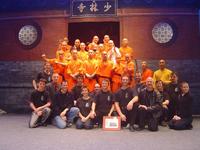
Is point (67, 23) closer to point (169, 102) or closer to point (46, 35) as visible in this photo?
point (46, 35)

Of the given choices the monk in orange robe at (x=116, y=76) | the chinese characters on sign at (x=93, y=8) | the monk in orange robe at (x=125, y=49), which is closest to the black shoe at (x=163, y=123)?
the monk in orange robe at (x=116, y=76)

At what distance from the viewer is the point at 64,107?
24.4 feet

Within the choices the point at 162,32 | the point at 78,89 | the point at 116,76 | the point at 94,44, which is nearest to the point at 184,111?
the point at 116,76

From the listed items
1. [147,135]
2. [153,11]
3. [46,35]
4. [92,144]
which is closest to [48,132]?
[92,144]

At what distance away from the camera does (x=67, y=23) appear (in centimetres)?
1032

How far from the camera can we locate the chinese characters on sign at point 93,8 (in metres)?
10.0

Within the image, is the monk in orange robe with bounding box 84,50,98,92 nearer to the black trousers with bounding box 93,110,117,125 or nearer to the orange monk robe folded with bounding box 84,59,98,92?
the orange monk robe folded with bounding box 84,59,98,92

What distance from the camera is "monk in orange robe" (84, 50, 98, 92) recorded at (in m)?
8.64

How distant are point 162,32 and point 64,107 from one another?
424cm

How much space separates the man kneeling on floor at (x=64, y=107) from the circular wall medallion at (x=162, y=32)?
3841 mm

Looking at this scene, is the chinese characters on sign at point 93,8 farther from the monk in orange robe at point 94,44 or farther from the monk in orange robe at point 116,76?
the monk in orange robe at point 116,76

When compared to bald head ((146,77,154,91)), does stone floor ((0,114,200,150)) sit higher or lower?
lower

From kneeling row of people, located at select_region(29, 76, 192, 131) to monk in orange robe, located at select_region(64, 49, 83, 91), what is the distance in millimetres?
1322

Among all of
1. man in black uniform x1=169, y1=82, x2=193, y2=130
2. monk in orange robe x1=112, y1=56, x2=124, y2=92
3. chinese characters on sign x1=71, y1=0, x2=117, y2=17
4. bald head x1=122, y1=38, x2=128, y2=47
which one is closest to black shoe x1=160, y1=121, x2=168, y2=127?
man in black uniform x1=169, y1=82, x2=193, y2=130
